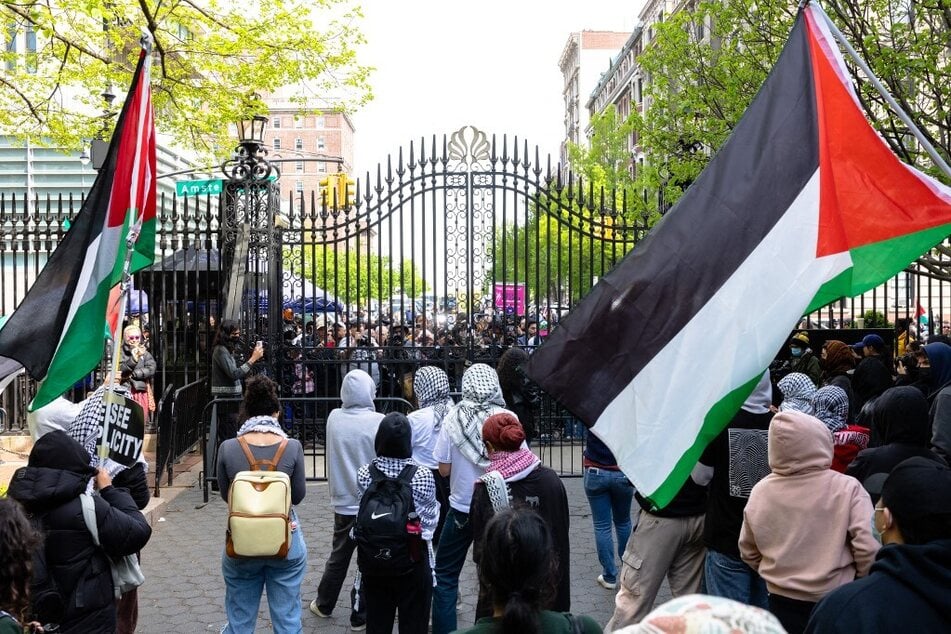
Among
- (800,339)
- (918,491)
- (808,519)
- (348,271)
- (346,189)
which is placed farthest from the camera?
(348,271)

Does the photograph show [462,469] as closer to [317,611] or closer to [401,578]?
[401,578]

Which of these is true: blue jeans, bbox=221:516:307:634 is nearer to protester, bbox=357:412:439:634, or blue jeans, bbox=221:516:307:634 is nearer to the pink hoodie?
protester, bbox=357:412:439:634

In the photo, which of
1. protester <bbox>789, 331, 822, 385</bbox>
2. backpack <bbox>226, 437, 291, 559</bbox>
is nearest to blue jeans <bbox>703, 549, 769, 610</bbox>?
backpack <bbox>226, 437, 291, 559</bbox>

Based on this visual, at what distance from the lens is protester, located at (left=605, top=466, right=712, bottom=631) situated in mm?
5512

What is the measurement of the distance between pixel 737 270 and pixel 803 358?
8110 mm

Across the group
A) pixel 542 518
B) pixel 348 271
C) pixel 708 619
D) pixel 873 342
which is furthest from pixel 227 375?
pixel 708 619

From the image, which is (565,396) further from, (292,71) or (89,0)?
(292,71)

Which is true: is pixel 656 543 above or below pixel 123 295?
below

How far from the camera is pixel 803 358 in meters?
11.7

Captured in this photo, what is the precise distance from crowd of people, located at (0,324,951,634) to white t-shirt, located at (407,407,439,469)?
0.04 ft

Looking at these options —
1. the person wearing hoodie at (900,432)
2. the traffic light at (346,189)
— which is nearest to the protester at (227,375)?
the traffic light at (346,189)

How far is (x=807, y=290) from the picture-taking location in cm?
409

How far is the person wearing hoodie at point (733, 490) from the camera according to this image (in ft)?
16.9

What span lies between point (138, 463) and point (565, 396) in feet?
9.02
